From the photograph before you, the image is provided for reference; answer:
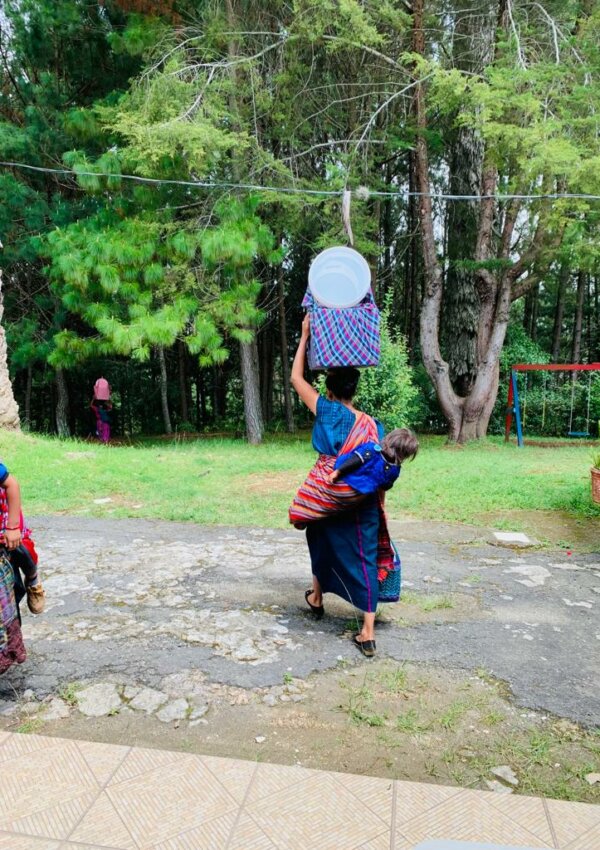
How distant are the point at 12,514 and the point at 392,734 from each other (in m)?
1.60

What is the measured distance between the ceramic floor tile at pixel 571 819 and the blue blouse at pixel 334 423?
5.01 feet

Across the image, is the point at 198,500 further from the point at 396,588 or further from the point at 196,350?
the point at 196,350

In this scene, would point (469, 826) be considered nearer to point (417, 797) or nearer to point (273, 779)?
point (417, 797)

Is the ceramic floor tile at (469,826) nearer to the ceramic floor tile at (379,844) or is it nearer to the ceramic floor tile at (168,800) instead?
the ceramic floor tile at (379,844)

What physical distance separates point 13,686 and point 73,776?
766 millimetres

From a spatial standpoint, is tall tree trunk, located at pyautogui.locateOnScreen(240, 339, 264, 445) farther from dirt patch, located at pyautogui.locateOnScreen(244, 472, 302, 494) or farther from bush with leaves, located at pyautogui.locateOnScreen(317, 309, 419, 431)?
dirt patch, located at pyautogui.locateOnScreen(244, 472, 302, 494)

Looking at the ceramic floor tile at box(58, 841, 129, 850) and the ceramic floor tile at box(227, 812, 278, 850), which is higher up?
the ceramic floor tile at box(58, 841, 129, 850)

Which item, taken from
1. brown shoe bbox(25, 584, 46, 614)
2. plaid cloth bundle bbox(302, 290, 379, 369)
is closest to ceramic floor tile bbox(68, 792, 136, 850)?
brown shoe bbox(25, 584, 46, 614)

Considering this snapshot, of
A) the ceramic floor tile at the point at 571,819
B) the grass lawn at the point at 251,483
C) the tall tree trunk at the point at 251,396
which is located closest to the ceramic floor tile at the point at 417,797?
the ceramic floor tile at the point at 571,819

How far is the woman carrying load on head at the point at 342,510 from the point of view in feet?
9.04

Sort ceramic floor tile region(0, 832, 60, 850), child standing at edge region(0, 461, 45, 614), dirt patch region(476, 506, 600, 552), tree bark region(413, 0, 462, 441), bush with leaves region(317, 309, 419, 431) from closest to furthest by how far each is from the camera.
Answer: ceramic floor tile region(0, 832, 60, 850) < child standing at edge region(0, 461, 45, 614) < dirt patch region(476, 506, 600, 552) < bush with leaves region(317, 309, 419, 431) < tree bark region(413, 0, 462, 441)

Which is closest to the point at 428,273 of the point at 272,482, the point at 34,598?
the point at 272,482

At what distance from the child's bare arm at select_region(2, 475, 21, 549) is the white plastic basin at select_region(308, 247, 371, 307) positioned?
140cm

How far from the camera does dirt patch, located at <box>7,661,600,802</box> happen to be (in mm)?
1965
